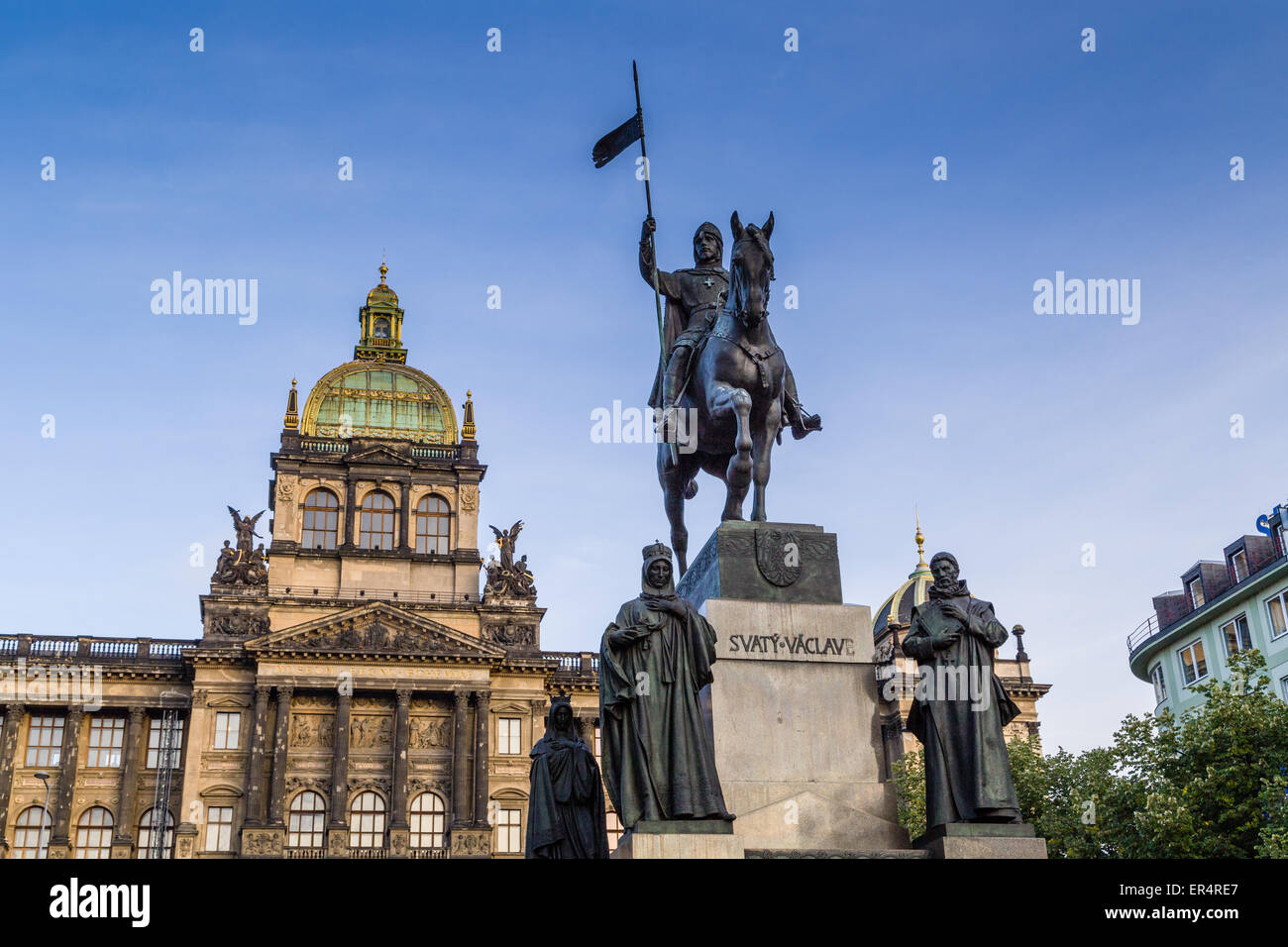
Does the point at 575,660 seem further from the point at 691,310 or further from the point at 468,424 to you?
the point at 691,310

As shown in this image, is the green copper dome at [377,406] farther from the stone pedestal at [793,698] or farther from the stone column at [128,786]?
the stone pedestal at [793,698]

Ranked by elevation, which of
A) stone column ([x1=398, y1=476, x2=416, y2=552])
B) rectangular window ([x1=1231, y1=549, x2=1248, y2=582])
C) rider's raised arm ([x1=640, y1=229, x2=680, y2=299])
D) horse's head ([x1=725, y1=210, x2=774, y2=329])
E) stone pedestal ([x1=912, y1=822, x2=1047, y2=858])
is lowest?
stone pedestal ([x1=912, y1=822, x2=1047, y2=858])

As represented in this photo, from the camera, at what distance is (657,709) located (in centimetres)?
934

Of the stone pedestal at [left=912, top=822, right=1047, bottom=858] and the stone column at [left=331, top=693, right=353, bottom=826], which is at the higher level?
the stone column at [left=331, top=693, right=353, bottom=826]

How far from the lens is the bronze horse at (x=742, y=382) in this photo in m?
11.2

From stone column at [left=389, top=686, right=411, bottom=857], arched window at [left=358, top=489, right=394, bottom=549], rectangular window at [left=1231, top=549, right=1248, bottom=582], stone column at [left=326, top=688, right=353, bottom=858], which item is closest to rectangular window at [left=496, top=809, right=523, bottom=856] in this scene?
stone column at [left=389, top=686, right=411, bottom=857]

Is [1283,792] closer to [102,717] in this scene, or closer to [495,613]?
[495,613]

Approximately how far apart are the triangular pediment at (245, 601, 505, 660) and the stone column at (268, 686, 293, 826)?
2299mm

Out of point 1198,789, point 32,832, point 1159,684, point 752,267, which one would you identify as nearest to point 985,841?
point 752,267

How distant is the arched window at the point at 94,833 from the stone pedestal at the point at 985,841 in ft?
193

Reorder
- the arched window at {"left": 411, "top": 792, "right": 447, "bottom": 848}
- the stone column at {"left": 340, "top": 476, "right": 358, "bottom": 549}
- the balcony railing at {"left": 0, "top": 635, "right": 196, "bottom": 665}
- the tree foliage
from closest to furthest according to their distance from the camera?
the tree foliage, the arched window at {"left": 411, "top": 792, "right": 447, "bottom": 848}, the balcony railing at {"left": 0, "top": 635, "right": 196, "bottom": 665}, the stone column at {"left": 340, "top": 476, "right": 358, "bottom": 549}

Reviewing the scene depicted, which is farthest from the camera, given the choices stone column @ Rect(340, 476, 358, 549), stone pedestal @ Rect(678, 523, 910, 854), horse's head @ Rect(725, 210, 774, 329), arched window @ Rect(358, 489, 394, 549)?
arched window @ Rect(358, 489, 394, 549)

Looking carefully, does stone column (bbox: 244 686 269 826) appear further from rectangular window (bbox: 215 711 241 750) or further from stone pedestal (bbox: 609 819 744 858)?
stone pedestal (bbox: 609 819 744 858)

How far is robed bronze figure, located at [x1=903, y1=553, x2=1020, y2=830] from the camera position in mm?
9195
